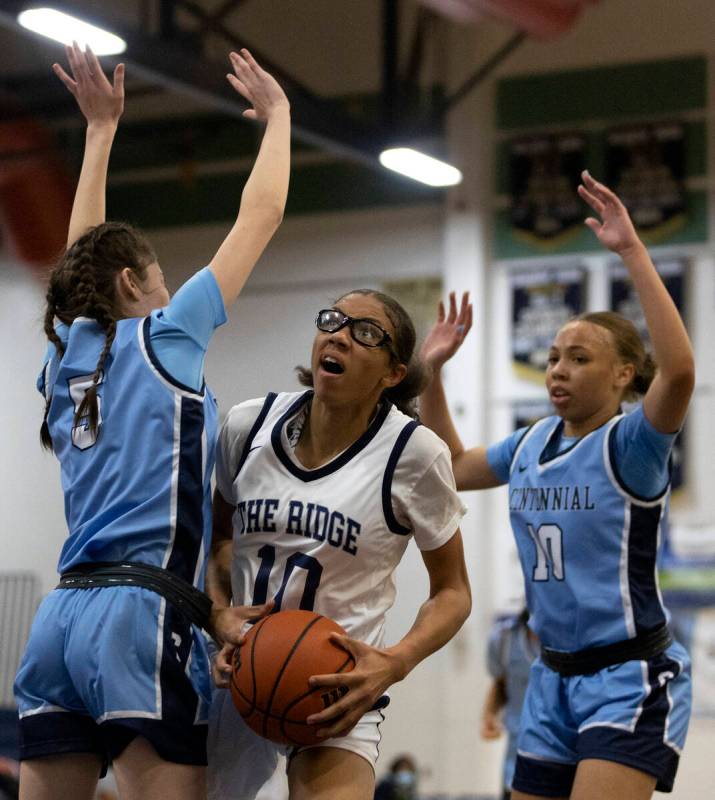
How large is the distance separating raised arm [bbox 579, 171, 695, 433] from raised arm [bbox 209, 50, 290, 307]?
100 cm

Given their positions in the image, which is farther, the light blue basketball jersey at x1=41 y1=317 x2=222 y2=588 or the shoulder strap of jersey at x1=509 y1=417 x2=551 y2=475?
the shoulder strap of jersey at x1=509 y1=417 x2=551 y2=475

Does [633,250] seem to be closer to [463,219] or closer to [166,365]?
[166,365]

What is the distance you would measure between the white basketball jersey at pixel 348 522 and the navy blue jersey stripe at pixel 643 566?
40.7 inches

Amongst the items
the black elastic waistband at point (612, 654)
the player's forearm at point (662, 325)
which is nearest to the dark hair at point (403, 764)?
the black elastic waistband at point (612, 654)

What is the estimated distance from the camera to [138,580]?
323 cm

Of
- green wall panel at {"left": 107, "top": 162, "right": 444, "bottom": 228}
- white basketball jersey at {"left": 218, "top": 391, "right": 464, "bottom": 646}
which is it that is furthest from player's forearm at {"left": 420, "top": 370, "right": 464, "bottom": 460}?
green wall panel at {"left": 107, "top": 162, "right": 444, "bottom": 228}

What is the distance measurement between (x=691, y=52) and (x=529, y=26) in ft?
5.64

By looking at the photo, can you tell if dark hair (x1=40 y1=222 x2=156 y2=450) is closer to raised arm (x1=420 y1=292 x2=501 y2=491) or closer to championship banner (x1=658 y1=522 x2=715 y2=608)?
raised arm (x1=420 y1=292 x2=501 y2=491)

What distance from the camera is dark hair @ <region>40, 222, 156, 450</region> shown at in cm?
347

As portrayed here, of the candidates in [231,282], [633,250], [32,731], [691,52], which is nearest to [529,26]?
[691,52]

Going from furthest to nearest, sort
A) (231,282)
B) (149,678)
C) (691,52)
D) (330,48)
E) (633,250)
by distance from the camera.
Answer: (330,48) → (691,52) → (633,250) → (231,282) → (149,678)

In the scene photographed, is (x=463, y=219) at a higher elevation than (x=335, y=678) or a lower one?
higher

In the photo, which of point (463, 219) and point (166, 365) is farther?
point (463, 219)

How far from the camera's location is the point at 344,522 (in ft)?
11.4
